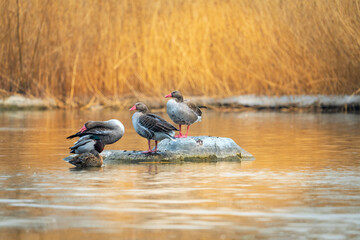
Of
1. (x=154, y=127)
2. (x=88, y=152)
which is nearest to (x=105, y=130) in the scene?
(x=88, y=152)

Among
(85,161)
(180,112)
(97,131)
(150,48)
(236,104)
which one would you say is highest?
(150,48)

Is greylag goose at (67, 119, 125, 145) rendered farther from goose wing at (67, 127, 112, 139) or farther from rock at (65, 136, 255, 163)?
rock at (65, 136, 255, 163)

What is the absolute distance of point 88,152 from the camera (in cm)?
962

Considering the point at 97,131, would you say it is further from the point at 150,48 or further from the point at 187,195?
the point at 150,48

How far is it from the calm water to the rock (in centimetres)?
33

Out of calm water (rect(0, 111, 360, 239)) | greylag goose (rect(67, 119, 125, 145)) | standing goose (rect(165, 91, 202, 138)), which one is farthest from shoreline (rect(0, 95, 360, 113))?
greylag goose (rect(67, 119, 125, 145))

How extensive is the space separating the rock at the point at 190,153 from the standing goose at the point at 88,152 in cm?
27

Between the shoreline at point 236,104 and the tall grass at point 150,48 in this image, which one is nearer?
the tall grass at point 150,48

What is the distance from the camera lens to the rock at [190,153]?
32.4 feet

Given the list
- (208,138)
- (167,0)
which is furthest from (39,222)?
(167,0)

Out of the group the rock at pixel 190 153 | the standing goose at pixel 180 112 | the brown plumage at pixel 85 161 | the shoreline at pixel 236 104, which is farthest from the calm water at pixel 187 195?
the shoreline at pixel 236 104

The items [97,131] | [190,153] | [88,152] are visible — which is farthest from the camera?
[190,153]

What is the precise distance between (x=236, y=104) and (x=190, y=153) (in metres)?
11.8

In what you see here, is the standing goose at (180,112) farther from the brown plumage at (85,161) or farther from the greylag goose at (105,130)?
the brown plumage at (85,161)
